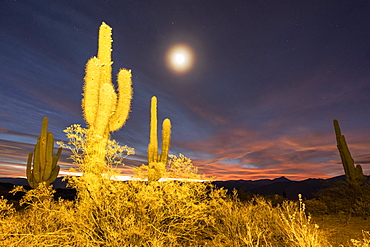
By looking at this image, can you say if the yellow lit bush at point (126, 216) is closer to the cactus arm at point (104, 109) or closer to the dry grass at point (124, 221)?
the dry grass at point (124, 221)

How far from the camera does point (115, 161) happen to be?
6.98 metres

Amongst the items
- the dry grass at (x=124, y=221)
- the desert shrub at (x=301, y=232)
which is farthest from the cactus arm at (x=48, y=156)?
the desert shrub at (x=301, y=232)

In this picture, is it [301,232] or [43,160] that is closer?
[301,232]

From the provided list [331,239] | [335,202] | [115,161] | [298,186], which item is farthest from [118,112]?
[298,186]

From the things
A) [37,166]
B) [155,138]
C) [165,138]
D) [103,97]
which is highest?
[103,97]

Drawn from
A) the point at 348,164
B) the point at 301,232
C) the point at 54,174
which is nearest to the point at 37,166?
the point at 54,174

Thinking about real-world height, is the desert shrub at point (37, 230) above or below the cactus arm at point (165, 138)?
below

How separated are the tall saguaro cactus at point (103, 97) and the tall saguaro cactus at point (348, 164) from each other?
14.5m

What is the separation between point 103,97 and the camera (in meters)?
9.42

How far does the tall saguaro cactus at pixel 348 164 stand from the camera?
47.5 ft

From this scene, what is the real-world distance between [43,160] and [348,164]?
19.8m

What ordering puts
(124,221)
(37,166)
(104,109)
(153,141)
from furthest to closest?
(37,166) → (153,141) → (104,109) → (124,221)

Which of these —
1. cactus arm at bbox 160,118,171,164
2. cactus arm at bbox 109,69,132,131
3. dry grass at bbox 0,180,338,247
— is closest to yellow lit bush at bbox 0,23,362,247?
dry grass at bbox 0,180,338,247

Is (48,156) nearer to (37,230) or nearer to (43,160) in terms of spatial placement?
(43,160)
